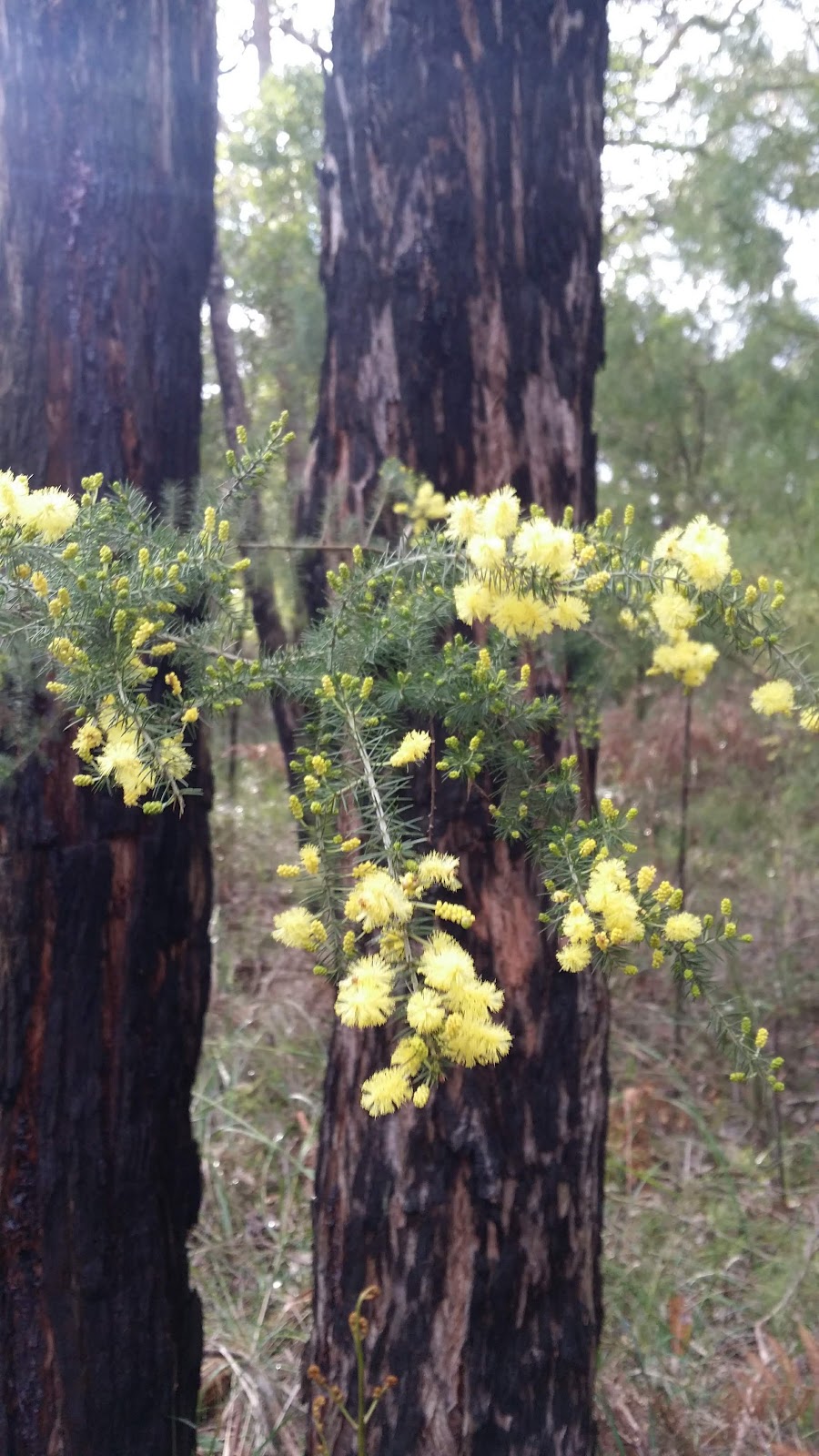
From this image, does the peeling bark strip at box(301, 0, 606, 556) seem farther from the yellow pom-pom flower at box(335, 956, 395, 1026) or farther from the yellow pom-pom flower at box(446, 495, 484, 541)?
the yellow pom-pom flower at box(335, 956, 395, 1026)

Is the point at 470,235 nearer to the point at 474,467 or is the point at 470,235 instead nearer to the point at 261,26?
the point at 474,467

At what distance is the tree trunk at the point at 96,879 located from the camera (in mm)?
1744

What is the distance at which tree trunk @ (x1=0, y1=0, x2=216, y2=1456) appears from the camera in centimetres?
174

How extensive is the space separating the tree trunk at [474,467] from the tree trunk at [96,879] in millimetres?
296

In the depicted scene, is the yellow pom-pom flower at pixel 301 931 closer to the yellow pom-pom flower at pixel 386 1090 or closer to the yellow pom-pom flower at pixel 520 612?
the yellow pom-pom flower at pixel 386 1090

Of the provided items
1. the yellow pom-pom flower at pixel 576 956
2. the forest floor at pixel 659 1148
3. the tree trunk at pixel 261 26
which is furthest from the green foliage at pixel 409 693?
the tree trunk at pixel 261 26

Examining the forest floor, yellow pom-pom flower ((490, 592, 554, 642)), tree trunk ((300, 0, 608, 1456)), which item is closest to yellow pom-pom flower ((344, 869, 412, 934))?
yellow pom-pom flower ((490, 592, 554, 642))

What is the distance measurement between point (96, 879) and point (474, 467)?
0.98 metres

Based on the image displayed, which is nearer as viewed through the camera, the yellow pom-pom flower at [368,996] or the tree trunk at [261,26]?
the yellow pom-pom flower at [368,996]

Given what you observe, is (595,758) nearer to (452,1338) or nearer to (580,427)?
(580,427)

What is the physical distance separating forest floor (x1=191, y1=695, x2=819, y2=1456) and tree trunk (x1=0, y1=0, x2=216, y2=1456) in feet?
2.12

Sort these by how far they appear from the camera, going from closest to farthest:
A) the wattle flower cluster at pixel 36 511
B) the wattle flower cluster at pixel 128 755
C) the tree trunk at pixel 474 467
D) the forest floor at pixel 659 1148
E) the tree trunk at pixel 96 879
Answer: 1. the wattle flower cluster at pixel 128 755
2. the wattle flower cluster at pixel 36 511
3. the tree trunk at pixel 96 879
4. the tree trunk at pixel 474 467
5. the forest floor at pixel 659 1148

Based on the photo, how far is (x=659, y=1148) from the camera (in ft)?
13.2

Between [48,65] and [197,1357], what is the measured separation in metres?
2.26
